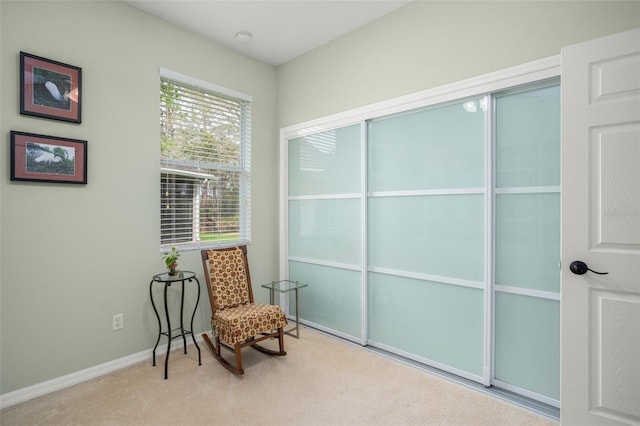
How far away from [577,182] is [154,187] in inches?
117

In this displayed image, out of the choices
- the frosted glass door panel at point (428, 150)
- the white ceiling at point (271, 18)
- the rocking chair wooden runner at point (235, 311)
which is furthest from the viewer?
the white ceiling at point (271, 18)

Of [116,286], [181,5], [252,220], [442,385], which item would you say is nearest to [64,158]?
[116,286]

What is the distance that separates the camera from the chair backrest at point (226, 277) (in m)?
2.83

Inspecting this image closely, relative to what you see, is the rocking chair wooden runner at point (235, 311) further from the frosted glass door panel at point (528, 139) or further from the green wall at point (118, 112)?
the frosted glass door panel at point (528, 139)

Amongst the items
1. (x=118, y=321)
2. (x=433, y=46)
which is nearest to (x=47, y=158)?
(x=118, y=321)

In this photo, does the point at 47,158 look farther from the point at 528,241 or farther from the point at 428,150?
the point at 528,241

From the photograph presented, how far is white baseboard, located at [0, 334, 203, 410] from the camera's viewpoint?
2.09m

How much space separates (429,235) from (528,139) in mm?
934

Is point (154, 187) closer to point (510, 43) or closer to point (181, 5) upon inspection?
point (181, 5)

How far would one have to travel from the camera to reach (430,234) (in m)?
2.58

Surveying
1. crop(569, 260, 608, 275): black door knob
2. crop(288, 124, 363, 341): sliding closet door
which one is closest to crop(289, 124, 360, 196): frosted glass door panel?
crop(288, 124, 363, 341): sliding closet door

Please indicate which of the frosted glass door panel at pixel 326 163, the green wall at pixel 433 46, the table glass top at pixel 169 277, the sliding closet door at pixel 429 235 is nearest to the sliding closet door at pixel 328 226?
the frosted glass door panel at pixel 326 163

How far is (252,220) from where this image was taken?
356 cm

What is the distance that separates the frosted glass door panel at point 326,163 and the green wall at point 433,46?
0.24m
